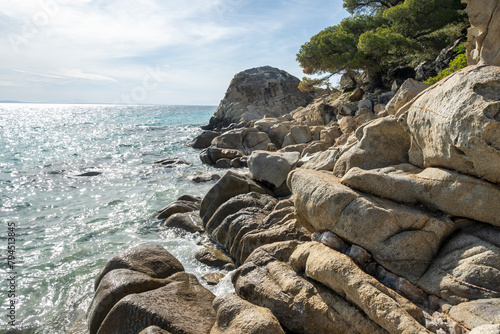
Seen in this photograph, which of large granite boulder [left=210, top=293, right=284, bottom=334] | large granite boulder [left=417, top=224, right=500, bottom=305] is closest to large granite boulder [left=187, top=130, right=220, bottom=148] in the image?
large granite boulder [left=210, top=293, right=284, bottom=334]

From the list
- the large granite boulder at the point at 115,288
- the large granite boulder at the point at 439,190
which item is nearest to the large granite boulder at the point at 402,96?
the large granite boulder at the point at 439,190

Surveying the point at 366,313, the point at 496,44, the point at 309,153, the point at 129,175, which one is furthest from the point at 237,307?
the point at 129,175

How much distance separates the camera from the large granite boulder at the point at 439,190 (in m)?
5.90

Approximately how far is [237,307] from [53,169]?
25713mm

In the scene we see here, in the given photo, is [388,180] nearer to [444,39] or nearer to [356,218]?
[356,218]

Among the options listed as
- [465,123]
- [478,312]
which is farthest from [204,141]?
[478,312]

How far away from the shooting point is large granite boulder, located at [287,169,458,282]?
5918 millimetres

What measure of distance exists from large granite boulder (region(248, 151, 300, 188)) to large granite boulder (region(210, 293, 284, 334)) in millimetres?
8538

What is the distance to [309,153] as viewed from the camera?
18672mm

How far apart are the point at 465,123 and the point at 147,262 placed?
754cm

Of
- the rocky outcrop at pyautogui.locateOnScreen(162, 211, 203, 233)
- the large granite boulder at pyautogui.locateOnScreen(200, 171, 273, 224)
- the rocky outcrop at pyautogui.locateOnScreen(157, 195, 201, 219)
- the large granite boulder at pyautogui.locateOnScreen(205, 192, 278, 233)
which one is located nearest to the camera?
the large granite boulder at pyautogui.locateOnScreen(205, 192, 278, 233)

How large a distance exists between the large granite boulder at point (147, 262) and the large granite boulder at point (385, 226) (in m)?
4.07

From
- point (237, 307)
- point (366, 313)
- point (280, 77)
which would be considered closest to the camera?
→ point (366, 313)

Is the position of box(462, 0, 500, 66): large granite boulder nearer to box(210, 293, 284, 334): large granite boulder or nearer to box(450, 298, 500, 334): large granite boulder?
box(450, 298, 500, 334): large granite boulder
